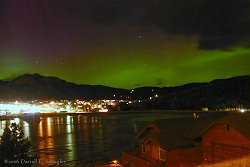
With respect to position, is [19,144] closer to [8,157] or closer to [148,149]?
[8,157]

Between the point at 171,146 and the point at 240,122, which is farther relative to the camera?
the point at 171,146

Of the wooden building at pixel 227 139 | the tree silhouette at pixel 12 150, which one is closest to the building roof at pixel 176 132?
the wooden building at pixel 227 139

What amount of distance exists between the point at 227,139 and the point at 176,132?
6348 millimetres

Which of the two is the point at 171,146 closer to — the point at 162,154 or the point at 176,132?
the point at 162,154

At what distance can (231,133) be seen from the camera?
2258 centimetres

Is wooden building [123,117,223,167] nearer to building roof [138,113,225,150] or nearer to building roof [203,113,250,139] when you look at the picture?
building roof [138,113,225,150]

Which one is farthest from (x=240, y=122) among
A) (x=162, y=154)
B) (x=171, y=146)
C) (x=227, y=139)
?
(x=162, y=154)

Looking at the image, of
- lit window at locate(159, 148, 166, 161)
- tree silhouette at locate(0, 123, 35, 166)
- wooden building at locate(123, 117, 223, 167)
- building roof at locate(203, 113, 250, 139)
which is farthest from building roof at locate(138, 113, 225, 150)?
tree silhouette at locate(0, 123, 35, 166)

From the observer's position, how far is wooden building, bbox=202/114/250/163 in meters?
21.6

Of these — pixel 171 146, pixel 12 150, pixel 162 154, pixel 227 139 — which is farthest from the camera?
pixel 162 154

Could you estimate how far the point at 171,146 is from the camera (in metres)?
25.3

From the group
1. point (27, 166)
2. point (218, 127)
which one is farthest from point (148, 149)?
point (27, 166)

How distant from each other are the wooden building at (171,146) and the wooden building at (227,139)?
37.2 inches

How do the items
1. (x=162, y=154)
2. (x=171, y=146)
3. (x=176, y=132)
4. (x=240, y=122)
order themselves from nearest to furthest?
(x=240, y=122) < (x=171, y=146) < (x=162, y=154) < (x=176, y=132)
